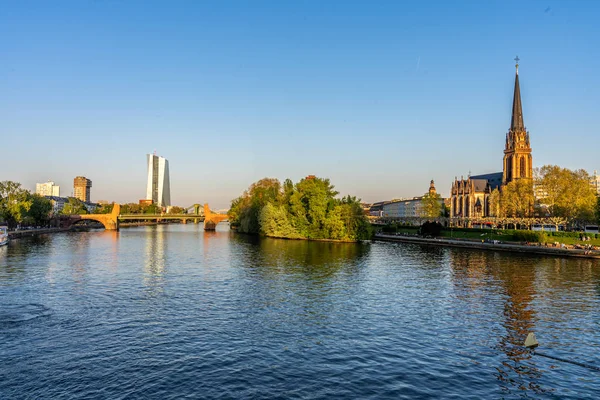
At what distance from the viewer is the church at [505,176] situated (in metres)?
157

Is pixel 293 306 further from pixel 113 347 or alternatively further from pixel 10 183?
pixel 10 183

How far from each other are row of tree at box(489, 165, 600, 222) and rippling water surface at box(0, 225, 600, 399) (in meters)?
59.0

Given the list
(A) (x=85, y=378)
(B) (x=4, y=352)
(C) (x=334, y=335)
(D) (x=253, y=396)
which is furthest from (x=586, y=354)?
(B) (x=4, y=352)

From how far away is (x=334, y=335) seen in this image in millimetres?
25891

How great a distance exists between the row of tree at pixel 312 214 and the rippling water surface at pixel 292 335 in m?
54.2

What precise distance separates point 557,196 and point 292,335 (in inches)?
3941

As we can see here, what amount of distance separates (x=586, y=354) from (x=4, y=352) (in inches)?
1154

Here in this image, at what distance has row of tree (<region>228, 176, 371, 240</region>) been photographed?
104 m

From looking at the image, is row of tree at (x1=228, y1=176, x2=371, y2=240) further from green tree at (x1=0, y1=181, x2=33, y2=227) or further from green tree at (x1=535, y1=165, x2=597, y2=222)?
green tree at (x1=0, y1=181, x2=33, y2=227)

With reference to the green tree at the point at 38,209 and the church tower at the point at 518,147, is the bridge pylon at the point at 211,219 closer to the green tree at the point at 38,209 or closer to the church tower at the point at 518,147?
the green tree at the point at 38,209

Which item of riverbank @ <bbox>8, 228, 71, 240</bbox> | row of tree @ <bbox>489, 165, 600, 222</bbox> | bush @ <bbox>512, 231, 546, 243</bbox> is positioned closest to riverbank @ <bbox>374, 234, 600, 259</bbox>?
bush @ <bbox>512, 231, 546, 243</bbox>

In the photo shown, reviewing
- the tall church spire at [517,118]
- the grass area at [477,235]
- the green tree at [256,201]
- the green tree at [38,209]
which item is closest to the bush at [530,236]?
the grass area at [477,235]

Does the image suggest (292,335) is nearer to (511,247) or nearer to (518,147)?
(511,247)

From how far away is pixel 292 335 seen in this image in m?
25.8
